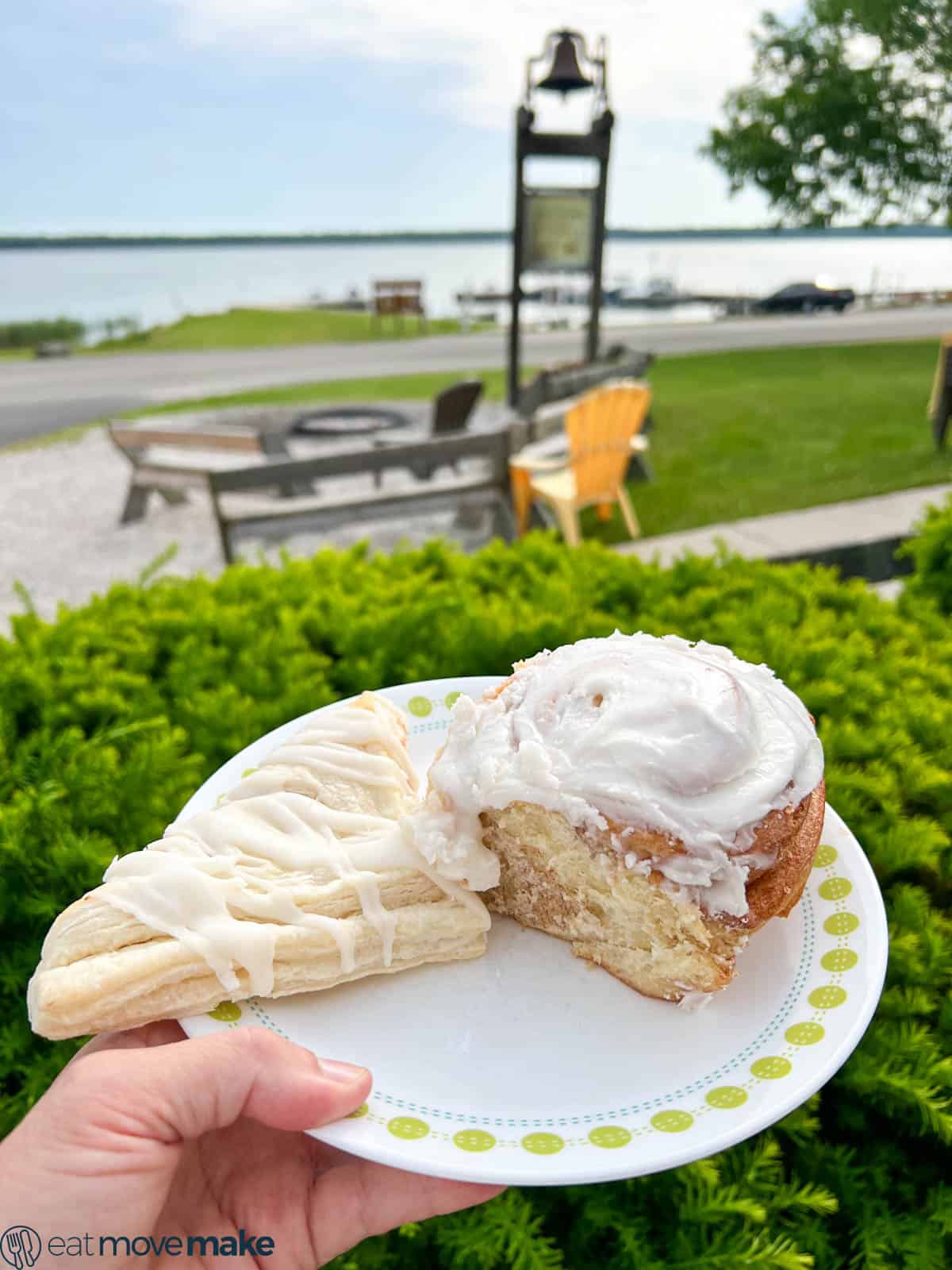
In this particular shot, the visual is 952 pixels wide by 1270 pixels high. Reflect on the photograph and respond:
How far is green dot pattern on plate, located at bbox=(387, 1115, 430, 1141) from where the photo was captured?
53.1 inches

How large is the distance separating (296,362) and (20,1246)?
952 inches

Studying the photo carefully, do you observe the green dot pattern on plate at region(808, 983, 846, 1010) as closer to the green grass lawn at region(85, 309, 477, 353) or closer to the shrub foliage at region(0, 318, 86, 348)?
the green grass lawn at region(85, 309, 477, 353)

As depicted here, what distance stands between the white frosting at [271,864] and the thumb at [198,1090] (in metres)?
0.14

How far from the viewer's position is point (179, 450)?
33.3ft

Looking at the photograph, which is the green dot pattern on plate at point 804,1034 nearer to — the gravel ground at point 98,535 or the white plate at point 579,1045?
the white plate at point 579,1045

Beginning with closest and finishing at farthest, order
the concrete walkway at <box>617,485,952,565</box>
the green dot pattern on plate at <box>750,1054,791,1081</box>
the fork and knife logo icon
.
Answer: the fork and knife logo icon < the green dot pattern on plate at <box>750,1054,791,1081</box> < the concrete walkway at <box>617,485,952,565</box>

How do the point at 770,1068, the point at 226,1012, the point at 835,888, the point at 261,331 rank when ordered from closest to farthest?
the point at 770,1068 → the point at 226,1012 → the point at 835,888 → the point at 261,331

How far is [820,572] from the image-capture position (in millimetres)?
3402

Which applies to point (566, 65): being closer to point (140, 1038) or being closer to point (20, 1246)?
point (140, 1038)

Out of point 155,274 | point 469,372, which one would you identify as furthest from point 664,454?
point 155,274

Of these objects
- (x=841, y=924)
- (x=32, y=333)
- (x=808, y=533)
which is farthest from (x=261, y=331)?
(x=841, y=924)

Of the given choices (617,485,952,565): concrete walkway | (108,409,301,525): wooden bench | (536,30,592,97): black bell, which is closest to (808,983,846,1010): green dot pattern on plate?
(617,485,952,565): concrete walkway

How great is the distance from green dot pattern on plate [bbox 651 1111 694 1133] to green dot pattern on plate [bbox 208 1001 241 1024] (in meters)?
0.76

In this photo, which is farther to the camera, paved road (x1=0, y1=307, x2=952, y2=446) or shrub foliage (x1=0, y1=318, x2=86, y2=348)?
shrub foliage (x1=0, y1=318, x2=86, y2=348)
